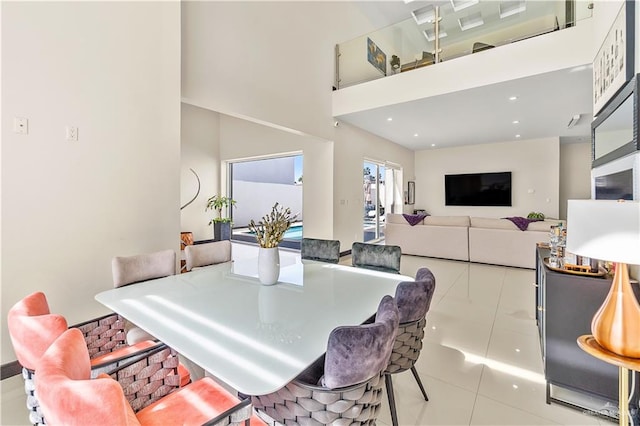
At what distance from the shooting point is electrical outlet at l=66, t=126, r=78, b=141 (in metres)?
2.30

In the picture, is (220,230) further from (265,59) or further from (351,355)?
(351,355)

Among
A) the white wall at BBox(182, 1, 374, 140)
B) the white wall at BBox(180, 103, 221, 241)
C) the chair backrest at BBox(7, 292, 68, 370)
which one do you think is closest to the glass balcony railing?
the white wall at BBox(182, 1, 374, 140)

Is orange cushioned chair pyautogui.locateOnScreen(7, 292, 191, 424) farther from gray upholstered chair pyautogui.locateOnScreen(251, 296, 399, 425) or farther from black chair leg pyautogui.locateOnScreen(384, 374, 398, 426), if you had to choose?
black chair leg pyautogui.locateOnScreen(384, 374, 398, 426)

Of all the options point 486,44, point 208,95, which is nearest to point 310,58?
point 208,95

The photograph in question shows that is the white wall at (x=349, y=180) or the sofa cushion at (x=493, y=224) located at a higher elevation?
the white wall at (x=349, y=180)

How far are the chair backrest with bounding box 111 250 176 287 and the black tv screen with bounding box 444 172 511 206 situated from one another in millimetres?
8398

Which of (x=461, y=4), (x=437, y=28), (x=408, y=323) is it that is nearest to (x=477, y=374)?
(x=408, y=323)

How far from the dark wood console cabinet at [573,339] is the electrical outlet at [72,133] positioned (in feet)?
12.1

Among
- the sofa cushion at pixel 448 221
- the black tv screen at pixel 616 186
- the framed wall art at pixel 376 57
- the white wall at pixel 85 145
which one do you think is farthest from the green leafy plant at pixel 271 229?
the sofa cushion at pixel 448 221

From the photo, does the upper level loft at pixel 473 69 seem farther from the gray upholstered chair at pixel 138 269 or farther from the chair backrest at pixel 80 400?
the chair backrest at pixel 80 400

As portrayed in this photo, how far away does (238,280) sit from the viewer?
2061 millimetres

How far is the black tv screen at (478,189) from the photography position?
8016 millimetres

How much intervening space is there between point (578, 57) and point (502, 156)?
16.4 feet

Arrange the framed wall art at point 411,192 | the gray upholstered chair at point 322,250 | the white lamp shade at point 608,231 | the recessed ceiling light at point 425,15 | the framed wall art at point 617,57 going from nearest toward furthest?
the white lamp shade at point 608,231
the framed wall art at point 617,57
the gray upholstered chair at point 322,250
the recessed ceiling light at point 425,15
the framed wall art at point 411,192
